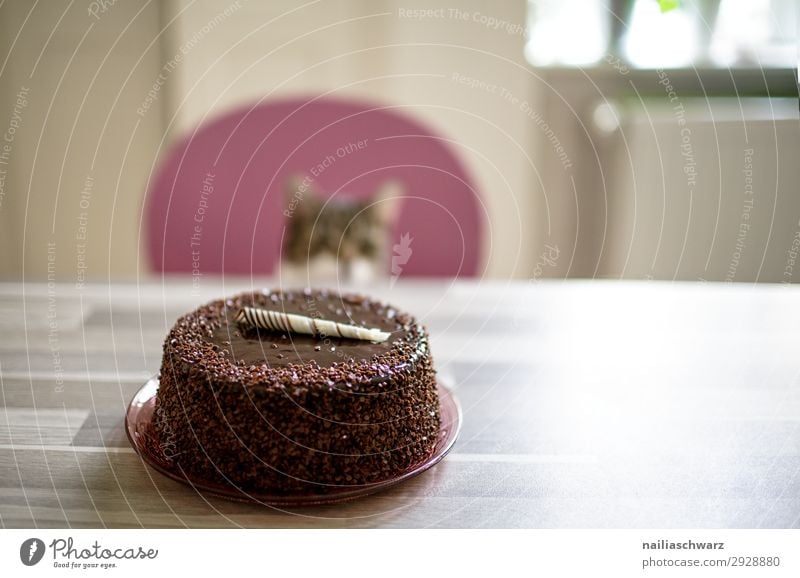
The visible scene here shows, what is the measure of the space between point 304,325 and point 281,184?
84cm

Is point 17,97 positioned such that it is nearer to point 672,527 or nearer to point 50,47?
point 50,47

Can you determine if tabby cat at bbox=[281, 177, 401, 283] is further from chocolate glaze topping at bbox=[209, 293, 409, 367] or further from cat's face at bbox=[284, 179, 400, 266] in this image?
chocolate glaze topping at bbox=[209, 293, 409, 367]

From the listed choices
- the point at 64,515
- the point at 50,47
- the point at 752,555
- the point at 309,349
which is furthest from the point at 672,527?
the point at 50,47

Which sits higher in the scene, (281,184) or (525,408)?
(281,184)

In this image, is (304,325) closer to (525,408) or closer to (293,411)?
(293,411)

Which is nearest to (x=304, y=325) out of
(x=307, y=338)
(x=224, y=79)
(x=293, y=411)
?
(x=307, y=338)

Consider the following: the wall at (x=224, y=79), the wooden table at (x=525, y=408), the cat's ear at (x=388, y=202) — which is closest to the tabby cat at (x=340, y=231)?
the cat's ear at (x=388, y=202)

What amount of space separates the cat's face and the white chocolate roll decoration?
0.71m

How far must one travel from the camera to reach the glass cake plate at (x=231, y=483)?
1.94ft

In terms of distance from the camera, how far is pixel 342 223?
1.44 metres

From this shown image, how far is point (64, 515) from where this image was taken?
0.58m

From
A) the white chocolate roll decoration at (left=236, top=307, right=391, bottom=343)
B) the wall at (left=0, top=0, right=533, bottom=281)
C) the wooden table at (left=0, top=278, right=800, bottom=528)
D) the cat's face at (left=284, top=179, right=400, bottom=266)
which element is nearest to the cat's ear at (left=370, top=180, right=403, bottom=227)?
the cat's face at (left=284, top=179, right=400, bottom=266)

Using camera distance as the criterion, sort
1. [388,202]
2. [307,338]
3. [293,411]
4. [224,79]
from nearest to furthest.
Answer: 1. [293,411]
2. [307,338]
3. [388,202]
4. [224,79]

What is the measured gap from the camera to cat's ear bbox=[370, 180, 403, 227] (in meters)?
1.42
